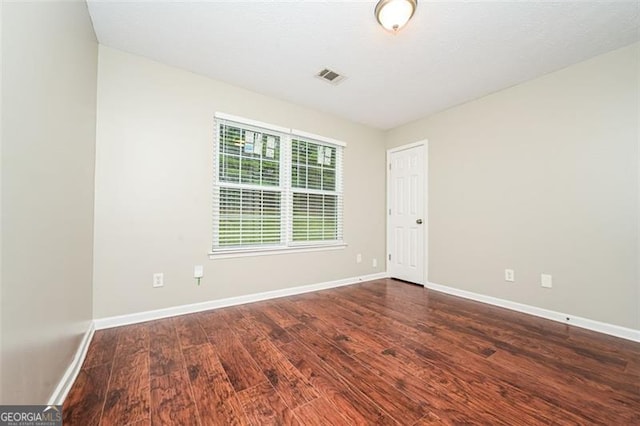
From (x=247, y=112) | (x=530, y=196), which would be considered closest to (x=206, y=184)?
(x=247, y=112)

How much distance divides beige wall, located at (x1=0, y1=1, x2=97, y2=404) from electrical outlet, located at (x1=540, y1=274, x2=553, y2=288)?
12.4ft

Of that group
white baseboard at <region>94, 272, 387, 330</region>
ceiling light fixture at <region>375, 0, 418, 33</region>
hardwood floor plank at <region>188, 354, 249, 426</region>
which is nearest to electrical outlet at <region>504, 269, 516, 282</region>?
white baseboard at <region>94, 272, 387, 330</region>

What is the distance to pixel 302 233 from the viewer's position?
3.37 meters

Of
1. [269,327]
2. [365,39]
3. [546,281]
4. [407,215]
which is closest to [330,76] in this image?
[365,39]

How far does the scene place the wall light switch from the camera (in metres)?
2.55

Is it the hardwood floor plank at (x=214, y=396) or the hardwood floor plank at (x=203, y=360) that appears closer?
the hardwood floor plank at (x=214, y=396)

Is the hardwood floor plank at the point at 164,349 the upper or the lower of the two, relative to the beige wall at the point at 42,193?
lower

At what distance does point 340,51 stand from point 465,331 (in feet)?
9.01

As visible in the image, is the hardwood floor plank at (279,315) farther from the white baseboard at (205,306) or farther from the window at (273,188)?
the window at (273,188)

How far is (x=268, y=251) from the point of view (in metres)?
3.02

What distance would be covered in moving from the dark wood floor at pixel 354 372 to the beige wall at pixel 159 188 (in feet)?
1.22

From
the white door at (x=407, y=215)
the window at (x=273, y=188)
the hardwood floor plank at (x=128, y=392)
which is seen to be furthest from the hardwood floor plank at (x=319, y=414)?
the white door at (x=407, y=215)

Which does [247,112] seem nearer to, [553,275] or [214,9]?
[214,9]

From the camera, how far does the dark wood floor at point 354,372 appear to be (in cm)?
121
